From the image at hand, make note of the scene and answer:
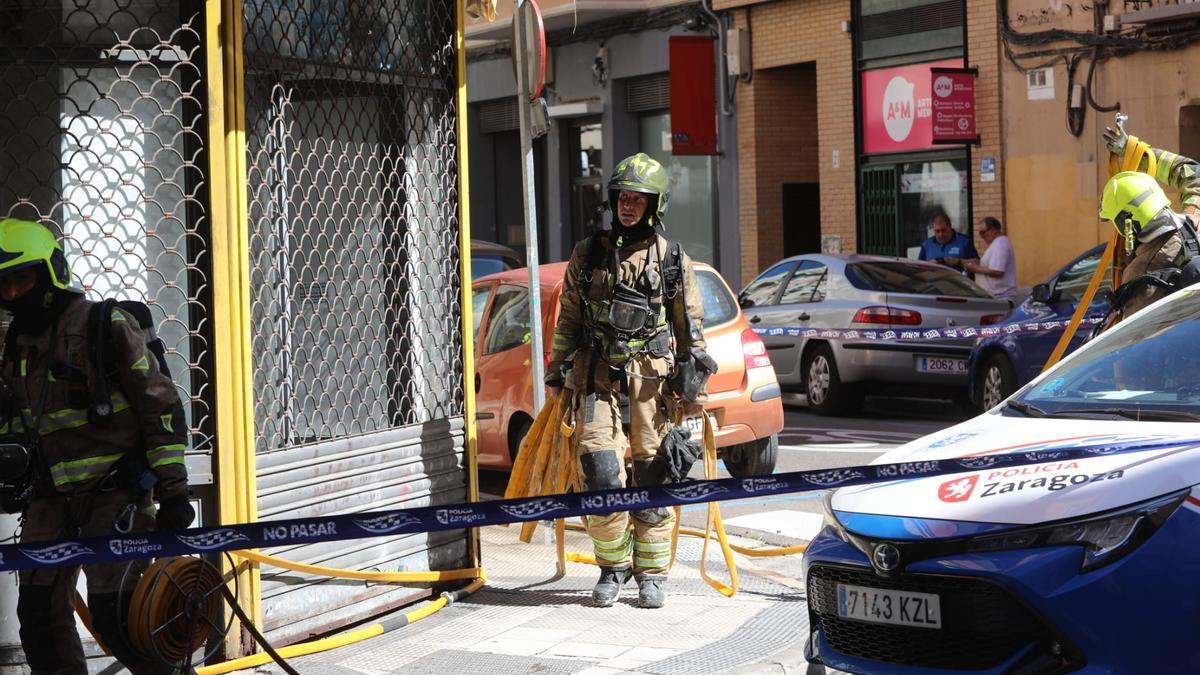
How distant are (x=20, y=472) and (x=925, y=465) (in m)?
2.71

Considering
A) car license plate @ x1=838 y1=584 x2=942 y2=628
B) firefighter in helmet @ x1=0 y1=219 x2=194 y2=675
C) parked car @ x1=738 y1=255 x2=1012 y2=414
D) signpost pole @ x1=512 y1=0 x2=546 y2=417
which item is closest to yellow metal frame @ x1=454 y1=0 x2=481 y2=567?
signpost pole @ x1=512 y1=0 x2=546 y2=417

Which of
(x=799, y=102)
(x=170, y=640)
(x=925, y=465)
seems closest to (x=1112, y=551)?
(x=925, y=465)

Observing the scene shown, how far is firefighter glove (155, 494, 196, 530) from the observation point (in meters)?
5.07

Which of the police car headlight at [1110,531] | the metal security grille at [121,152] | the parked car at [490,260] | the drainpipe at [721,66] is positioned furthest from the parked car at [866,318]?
the police car headlight at [1110,531]

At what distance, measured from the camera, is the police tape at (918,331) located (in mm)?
13311

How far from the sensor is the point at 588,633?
22.2ft

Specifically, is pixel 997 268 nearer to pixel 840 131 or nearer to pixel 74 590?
pixel 840 131

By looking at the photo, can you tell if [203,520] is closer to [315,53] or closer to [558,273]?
[315,53]

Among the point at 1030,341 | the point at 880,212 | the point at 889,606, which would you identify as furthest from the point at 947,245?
the point at 889,606

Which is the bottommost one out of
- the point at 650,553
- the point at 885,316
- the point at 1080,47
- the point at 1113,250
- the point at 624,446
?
the point at 650,553

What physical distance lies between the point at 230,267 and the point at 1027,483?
309 cm

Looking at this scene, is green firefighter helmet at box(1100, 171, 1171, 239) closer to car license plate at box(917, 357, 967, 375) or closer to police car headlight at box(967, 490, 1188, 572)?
police car headlight at box(967, 490, 1188, 572)

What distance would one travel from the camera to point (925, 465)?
499 cm

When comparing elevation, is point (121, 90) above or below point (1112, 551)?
above
